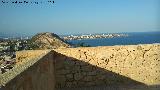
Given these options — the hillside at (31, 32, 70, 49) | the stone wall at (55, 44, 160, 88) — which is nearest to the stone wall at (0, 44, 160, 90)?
the stone wall at (55, 44, 160, 88)

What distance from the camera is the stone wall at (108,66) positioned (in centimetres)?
1042

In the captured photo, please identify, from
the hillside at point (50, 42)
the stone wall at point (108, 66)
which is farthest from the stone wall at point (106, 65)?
the hillside at point (50, 42)

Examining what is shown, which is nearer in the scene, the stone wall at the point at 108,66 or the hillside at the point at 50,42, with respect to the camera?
the stone wall at the point at 108,66

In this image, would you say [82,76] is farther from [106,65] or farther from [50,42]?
[50,42]

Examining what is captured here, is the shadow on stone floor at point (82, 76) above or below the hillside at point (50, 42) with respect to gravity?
below

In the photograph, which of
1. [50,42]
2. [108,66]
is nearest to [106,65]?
[108,66]

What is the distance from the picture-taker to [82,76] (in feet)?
34.7

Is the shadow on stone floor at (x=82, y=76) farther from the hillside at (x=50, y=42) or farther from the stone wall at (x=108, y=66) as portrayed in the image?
the hillside at (x=50, y=42)

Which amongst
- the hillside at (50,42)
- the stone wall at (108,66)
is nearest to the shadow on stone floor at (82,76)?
the stone wall at (108,66)

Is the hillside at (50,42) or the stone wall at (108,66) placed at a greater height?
the hillside at (50,42)

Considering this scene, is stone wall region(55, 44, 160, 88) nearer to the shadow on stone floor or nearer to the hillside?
the shadow on stone floor

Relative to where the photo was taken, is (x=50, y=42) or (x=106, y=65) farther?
(x=50, y=42)

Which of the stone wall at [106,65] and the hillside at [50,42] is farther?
the hillside at [50,42]

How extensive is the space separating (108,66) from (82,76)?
913mm
